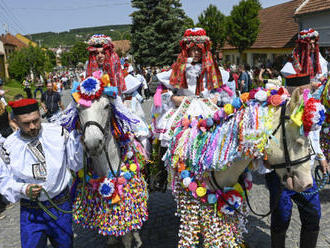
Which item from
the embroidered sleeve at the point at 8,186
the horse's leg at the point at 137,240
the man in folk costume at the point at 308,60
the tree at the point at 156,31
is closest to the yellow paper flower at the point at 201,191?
the horse's leg at the point at 137,240

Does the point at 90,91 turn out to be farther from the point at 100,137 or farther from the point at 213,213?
the point at 213,213

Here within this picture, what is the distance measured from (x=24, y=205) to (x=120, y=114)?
4.14ft

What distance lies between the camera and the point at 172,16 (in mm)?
32250

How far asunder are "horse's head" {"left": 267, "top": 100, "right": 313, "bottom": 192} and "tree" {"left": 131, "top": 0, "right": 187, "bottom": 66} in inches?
1170

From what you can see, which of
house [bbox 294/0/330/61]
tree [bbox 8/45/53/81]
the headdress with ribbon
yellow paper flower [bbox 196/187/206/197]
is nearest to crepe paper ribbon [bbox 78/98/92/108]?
yellow paper flower [bbox 196/187/206/197]

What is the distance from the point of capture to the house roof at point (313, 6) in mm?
15959

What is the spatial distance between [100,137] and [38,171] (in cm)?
73

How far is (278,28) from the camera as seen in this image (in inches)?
1014

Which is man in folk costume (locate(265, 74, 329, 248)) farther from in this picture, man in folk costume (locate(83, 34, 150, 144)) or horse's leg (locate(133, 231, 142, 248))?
man in folk costume (locate(83, 34, 150, 144))

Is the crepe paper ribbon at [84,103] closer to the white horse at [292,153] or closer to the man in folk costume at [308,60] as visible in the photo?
the white horse at [292,153]

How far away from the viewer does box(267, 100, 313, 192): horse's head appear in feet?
6.95

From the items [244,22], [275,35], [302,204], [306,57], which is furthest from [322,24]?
[302,204]

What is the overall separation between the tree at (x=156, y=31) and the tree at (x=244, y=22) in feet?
22.9

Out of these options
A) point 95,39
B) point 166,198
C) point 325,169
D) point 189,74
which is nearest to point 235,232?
point 325,169
